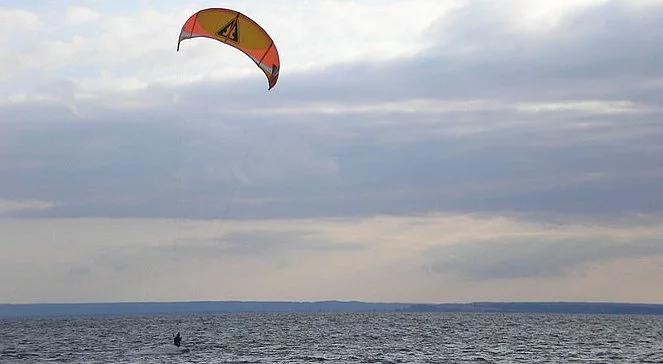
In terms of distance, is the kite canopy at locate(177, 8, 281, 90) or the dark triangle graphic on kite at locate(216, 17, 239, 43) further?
the dark triangle graphic on kite at locate(216, 17, 239, 43)

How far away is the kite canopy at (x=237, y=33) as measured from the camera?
40812 mm

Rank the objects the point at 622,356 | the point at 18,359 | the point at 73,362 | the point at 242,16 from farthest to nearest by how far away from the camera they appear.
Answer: the point at 622,356 → the point at 18,359 → the point at 73,362 → the point at 242,16

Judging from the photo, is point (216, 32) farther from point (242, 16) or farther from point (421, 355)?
point (421, 355)

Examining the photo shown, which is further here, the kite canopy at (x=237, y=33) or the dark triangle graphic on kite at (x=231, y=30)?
the dark triangle graphic on kite at (x=231, y=30)

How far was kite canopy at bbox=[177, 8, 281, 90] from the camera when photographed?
40.8 meters

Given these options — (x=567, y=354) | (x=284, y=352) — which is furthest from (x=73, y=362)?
(x=567, y=354)

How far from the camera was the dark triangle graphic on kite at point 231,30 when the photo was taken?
41.1 meters

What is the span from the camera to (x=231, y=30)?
41.2 meters

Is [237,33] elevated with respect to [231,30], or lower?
lower

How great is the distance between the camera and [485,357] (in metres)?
69.9

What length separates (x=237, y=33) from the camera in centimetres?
4119

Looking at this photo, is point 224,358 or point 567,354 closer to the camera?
point 224,358

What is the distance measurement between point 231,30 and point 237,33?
31 centimetres

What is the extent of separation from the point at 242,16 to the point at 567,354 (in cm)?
4742
